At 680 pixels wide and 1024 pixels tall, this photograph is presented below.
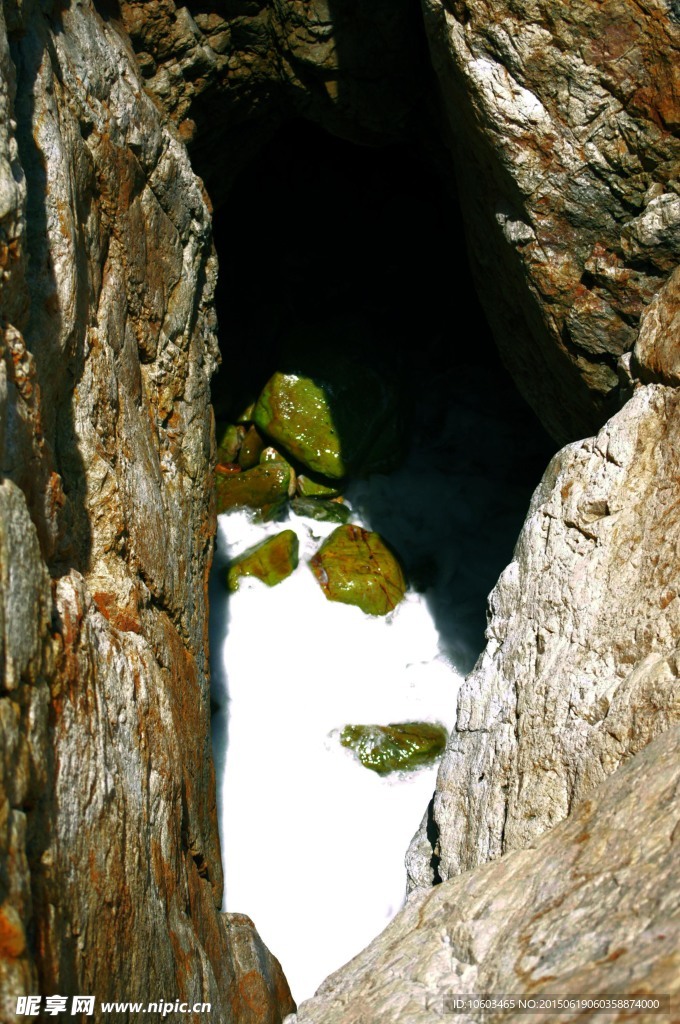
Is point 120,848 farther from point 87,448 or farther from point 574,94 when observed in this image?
point 574,94

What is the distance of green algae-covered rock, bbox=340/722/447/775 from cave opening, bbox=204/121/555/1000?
0.22 metres

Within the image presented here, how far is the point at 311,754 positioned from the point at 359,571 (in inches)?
63.8

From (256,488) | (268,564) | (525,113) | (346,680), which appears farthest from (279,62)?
(346,680)

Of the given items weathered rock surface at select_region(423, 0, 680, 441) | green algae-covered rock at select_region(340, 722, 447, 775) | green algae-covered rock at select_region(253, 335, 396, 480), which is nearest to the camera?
weathered rock surface at select_region(423, 0, 680, 441)

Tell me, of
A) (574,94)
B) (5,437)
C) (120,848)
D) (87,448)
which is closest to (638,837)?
(120,848)

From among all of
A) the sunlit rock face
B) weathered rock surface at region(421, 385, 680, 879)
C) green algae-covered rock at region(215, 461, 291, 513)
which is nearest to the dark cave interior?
green algae-covered rock at region(215, 461, 291, 513)

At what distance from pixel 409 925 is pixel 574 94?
3742 mm

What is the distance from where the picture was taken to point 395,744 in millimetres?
5789

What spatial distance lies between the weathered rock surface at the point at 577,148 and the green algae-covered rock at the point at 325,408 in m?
2.99

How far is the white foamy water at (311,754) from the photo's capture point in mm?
5066

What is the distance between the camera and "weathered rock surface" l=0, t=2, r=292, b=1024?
2.32m

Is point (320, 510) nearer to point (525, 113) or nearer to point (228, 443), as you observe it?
point (228, 443)

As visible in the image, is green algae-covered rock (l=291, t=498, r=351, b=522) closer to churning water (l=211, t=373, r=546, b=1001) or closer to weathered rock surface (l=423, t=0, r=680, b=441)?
churning water (l=211, t=373, r=546, b=1001)

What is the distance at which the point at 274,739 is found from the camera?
19.4 feet
